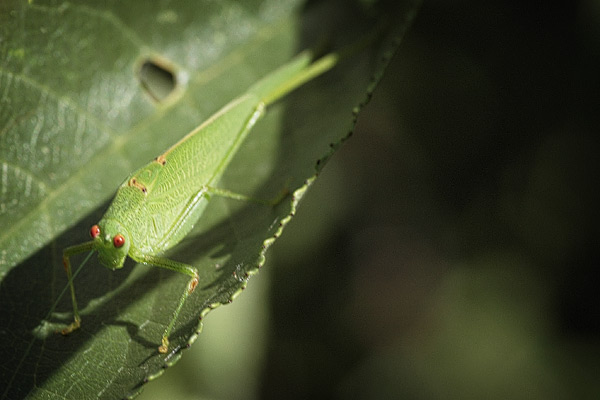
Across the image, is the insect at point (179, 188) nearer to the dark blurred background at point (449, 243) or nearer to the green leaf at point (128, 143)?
the green leaf at point (128, 143)

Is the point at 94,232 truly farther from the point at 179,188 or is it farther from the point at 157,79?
the point at 157,79

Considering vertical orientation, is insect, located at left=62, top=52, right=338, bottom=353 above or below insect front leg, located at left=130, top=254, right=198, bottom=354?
above

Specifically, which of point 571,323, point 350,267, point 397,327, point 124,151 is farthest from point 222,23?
point 571,323

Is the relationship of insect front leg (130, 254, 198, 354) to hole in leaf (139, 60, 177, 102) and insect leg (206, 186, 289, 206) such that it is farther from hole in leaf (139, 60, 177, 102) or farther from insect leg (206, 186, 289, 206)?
hole in leaf (139, 60, 177, 102)

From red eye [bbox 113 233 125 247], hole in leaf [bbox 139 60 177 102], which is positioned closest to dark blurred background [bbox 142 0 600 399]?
red eye [bbox 113 233 125 247]

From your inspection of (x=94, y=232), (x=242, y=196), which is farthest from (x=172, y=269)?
(x=242, y=196)

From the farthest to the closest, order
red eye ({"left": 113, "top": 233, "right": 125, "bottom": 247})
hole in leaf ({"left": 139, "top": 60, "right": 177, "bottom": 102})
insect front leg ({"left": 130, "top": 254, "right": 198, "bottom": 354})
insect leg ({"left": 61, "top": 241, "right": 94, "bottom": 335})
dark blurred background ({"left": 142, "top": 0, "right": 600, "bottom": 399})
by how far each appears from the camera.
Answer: dark blurred background ({"left": 142, "top": 0, "right": 600, "bottom": 399}) → hole in leaf ({"left": 139, "top": 60, "right": 177, "bottom": 102}) → red eye ({"left": 113, "top": 233, "right": 125, "bottom": 247}) → insect leg ({"left": 61, "top": 241, "right": 94, "bottom": 335}) → insect front leg ({"left": 130, "top": 254, "right": 198, "bottom": 354})
